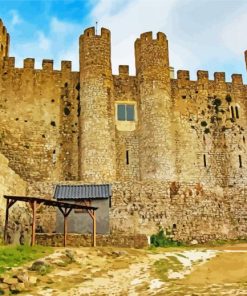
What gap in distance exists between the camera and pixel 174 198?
31.9 m

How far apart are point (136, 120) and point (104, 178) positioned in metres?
5.86

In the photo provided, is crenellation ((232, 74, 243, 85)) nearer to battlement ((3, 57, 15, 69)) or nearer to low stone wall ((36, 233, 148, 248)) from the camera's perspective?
battlement ((3, 57, 15, 69))

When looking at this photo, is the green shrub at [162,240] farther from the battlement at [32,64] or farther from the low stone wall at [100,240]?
the battlement at [32,64]

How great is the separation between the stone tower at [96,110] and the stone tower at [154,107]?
2.40m

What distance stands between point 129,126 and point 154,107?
2.42 metres

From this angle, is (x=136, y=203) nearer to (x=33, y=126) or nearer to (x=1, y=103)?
(x=33, y=126)

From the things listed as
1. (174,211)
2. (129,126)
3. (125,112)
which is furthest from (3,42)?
(174,211)

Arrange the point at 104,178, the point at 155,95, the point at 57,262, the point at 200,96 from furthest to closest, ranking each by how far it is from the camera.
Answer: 1. the point at 200,96
2. the point at 155,95
3. the point at 104,178
4. the point at 57,262

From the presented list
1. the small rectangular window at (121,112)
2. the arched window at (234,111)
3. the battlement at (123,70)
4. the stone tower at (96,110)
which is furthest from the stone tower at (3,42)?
the arched window at (234,111)

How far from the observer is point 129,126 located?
37.5 metres

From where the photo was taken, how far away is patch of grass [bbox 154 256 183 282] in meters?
18.7

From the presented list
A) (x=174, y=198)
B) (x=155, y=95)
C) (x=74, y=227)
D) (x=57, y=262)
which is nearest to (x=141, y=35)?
(x=155, y=95)

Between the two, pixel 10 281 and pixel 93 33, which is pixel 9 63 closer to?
pixel 93 33

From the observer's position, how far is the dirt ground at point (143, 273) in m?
16.4
